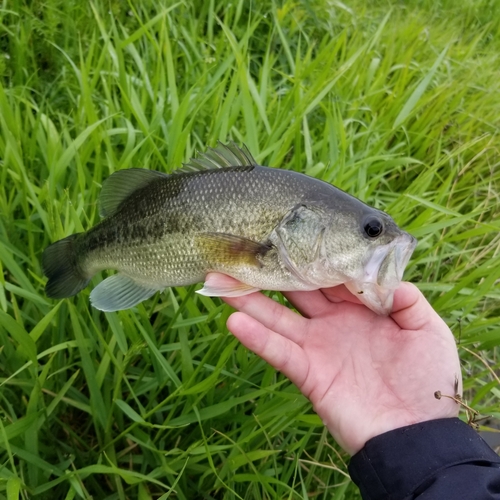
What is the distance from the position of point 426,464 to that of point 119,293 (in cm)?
135

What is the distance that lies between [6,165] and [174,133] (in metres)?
0.86

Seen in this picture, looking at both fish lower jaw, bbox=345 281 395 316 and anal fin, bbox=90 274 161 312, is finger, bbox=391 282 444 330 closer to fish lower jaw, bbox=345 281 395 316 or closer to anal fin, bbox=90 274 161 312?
fish lower jaw, bbox=345 281 395 316

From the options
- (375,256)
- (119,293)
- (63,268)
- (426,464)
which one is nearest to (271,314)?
(375,256)

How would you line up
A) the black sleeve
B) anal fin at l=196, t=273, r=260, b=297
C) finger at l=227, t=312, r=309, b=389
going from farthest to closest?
anal fin at l=196, t=273, r=260, b=297
finger at l=227, t=312, r=309, b=389
the black sleeve

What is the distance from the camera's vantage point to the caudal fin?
6.47ft

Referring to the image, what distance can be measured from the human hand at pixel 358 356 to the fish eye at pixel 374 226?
24 cm

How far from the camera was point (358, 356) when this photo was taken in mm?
1949

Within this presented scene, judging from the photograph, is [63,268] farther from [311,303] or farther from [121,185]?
[311,303]

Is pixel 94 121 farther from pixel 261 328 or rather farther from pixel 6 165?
pixel 261 328

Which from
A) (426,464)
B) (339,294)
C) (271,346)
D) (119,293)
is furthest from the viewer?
(339,294)

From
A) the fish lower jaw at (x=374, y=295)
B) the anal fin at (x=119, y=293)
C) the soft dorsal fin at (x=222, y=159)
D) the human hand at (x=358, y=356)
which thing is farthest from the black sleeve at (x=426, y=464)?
the soft dorsal fin at (x=222, y=159)

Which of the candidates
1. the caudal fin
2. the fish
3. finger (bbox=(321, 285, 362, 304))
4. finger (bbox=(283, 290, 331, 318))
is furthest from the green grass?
finger (bbox=(321, 285, 362, 304))

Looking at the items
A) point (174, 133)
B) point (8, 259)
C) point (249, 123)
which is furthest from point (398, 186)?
point (8, 259)

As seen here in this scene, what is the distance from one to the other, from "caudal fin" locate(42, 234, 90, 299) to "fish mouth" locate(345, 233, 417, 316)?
3.83 ft
